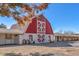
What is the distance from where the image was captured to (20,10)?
991 cm

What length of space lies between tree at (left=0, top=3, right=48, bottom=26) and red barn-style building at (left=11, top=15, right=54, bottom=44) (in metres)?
0.12

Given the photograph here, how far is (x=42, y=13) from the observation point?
9930 mm

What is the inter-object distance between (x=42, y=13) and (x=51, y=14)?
18 centimetres

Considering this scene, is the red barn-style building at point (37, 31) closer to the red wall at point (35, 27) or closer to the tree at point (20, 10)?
the red wall at point (35, 27)

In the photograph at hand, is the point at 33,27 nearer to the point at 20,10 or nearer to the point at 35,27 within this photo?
the point at 35,27

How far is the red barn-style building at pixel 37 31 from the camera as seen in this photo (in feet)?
32.7

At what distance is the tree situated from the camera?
983 centimetres

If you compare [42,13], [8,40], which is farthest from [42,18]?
[8,40]

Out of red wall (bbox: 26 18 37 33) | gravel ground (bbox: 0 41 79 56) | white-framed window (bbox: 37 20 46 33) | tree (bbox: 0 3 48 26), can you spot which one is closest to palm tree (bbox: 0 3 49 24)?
tree (bbox: 0 3 48 26)

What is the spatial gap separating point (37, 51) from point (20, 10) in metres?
0.86

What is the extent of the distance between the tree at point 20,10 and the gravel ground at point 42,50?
49 centimetres

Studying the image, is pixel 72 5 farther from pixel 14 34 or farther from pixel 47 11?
pixel 14 34

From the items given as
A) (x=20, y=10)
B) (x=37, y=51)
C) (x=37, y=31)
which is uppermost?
(x=20, y=10)

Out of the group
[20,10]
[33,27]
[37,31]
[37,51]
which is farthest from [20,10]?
[37,51]
